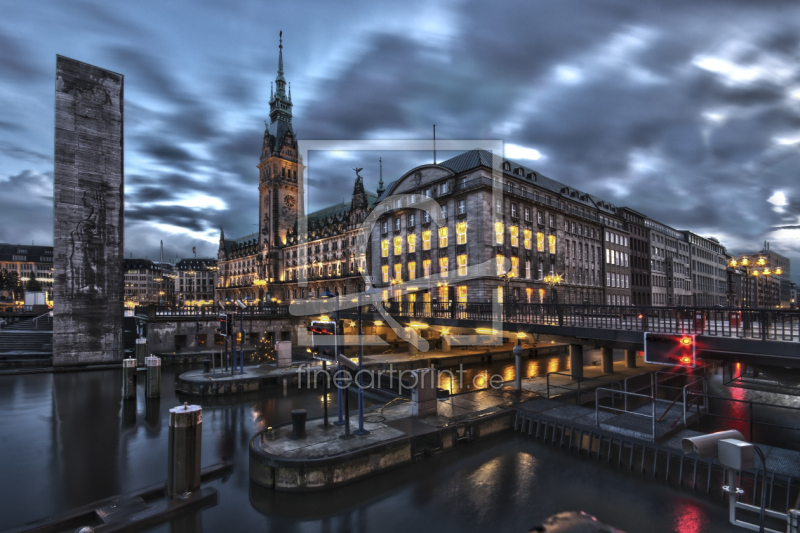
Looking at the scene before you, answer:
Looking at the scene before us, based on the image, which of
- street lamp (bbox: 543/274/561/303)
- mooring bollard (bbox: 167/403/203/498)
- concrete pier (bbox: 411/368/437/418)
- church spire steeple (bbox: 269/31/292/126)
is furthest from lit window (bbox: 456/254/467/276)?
church spire steeple (bbox: 269/31/292/126)

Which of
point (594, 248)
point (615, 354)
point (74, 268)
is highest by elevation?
point (594, 248)

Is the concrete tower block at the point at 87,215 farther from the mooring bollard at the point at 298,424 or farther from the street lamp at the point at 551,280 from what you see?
the street lamp at the point at 551,280

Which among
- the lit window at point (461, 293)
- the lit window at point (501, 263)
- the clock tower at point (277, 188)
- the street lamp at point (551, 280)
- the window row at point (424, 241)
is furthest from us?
the clock tower at point (277, 188)

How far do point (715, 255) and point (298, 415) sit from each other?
5370 inches

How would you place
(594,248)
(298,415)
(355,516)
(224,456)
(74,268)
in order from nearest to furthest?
(355,516), (298,415), (224,456), (74,268), (594,248)

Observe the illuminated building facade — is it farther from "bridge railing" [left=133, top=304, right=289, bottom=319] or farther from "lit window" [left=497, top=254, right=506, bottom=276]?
"lit window" [left=497, top=254, right=506, bottom=276]

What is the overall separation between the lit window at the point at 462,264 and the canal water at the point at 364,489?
3110 cm

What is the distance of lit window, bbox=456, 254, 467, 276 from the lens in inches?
1826

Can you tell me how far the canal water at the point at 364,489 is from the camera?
1033cm

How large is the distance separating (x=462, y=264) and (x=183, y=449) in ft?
127

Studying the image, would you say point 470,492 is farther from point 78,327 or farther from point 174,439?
point 78,327

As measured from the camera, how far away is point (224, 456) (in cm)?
1463

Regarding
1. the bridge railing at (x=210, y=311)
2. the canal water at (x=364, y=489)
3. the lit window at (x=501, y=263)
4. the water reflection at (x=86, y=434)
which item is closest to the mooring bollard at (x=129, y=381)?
the water reflection at (x=86, y=434)

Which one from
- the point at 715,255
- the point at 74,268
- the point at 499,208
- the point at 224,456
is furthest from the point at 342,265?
the point at 715,255
